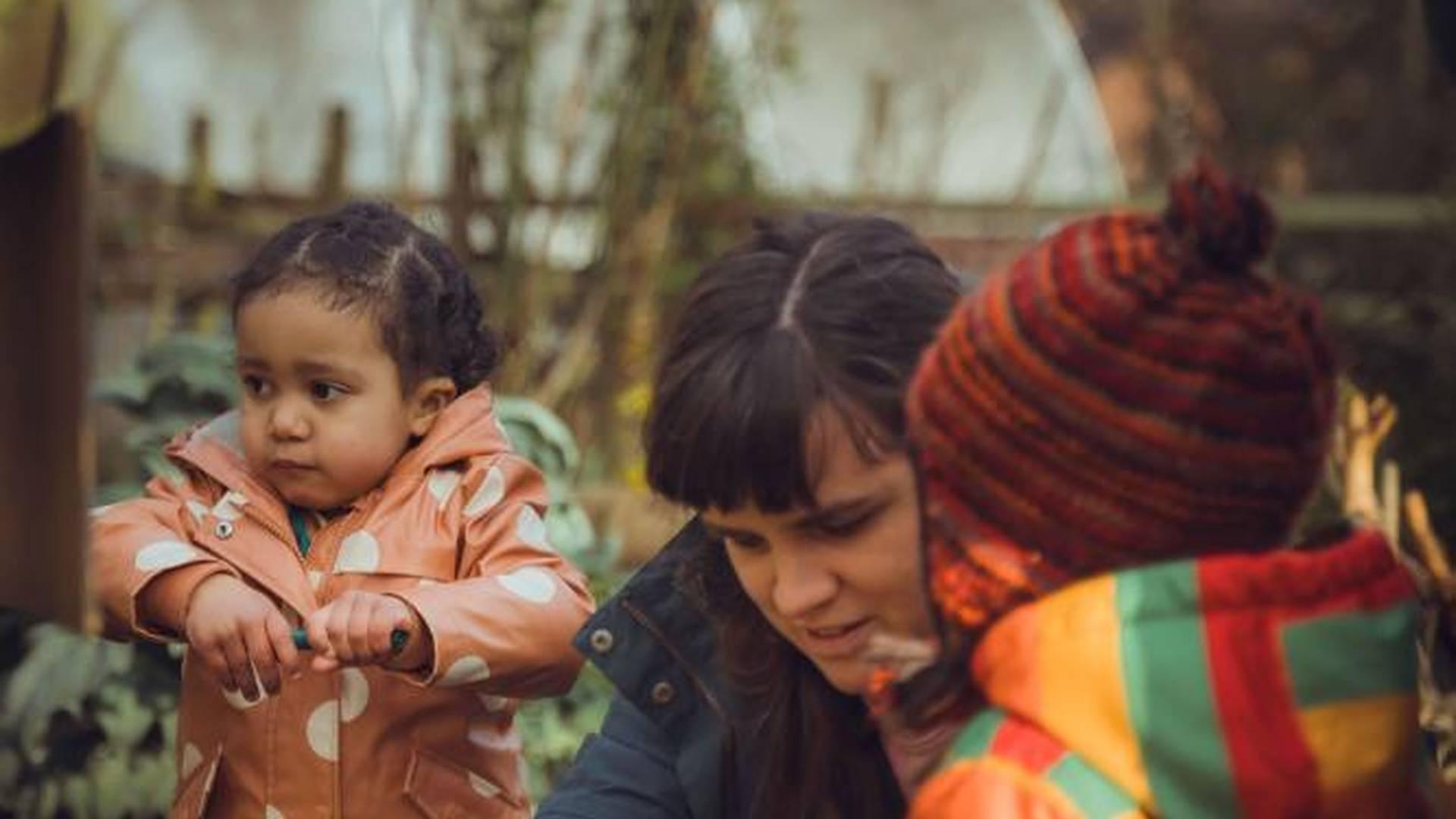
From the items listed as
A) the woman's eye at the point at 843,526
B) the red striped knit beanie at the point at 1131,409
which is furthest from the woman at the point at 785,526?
the red striped knit beanie at the point at 1131,409

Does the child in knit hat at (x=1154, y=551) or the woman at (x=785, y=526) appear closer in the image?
the child in knit hat at (x=1154, y=551)

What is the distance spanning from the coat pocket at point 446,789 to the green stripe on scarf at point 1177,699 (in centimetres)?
135

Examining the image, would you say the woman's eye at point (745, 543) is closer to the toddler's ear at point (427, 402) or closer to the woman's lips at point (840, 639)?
the woman's lips at point (840, 639)

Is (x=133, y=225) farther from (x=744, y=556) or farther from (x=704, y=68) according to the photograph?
(x=744, y=556)

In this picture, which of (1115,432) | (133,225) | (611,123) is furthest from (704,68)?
(1115,432)

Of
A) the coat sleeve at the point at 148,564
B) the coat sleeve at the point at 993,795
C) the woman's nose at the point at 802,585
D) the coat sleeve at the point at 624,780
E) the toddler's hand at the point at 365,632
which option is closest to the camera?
the coat sleeve at the point at 993,795

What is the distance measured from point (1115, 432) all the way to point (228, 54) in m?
10.1

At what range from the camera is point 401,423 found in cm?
317

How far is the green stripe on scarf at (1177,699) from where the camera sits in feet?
6.36

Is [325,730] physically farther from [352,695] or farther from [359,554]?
[359,554]

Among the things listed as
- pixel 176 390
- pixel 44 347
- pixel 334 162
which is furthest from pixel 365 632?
pixel 334 162

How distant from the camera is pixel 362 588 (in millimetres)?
3100

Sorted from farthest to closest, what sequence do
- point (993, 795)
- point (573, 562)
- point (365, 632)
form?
point (573, 562)
point (365, 632)
point (993, 795)

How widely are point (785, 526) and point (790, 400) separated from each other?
12 cm
